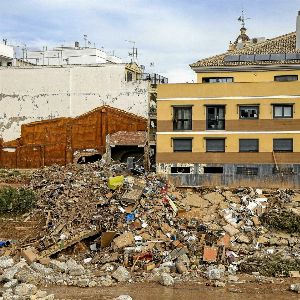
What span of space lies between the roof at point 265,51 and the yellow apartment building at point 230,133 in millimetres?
2458

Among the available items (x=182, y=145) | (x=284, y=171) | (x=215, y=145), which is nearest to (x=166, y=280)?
(x=182, y=145)

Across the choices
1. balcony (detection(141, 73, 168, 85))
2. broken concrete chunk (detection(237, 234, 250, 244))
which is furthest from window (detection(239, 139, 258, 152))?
balcony (detection(141, 73, 168, 85))

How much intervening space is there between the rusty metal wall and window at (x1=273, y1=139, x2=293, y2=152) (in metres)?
12.5

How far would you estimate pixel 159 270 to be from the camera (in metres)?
26.4

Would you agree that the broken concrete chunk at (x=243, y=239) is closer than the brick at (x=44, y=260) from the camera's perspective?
No

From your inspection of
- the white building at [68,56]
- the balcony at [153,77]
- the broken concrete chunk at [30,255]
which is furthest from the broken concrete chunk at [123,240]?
the white building at [68,56]

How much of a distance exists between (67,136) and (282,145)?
62.7 ft

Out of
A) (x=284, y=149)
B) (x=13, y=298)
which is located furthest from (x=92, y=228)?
(x=284, y=149)

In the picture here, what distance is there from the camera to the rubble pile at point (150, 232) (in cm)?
2641

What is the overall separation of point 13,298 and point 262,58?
1039 inches

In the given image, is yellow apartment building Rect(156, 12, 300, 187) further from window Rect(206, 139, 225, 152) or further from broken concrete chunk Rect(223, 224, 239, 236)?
broken concrete chunk Rect(223, 224, 239, 236)

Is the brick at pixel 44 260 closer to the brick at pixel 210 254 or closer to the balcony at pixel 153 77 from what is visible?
the brick at pixel 210 254

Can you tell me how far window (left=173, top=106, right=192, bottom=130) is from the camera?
37.8 metres

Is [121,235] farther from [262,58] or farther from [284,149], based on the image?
[262,58]
